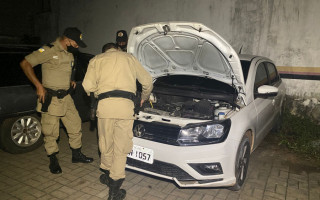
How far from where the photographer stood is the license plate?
297 centimetres

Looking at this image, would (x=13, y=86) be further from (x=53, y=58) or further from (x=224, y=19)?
(x=224, y=19)

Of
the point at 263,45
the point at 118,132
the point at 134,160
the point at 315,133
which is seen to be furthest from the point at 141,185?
the point at 263,45

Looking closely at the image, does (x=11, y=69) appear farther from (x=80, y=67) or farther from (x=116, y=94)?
(x=116, y=94)

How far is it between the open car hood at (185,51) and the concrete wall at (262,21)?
11.3 feet

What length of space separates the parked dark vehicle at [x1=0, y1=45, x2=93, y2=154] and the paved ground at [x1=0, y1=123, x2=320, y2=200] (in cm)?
22

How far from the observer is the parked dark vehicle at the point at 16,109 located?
152 inches

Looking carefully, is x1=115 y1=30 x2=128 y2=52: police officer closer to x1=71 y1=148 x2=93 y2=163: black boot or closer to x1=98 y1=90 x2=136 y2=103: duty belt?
x1=98 y1=90 x2=136 y2=103: duty belt

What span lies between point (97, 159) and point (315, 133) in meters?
4.42

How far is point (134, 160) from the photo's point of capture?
124 inches

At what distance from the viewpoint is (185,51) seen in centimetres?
359

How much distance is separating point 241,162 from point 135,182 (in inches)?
56.2

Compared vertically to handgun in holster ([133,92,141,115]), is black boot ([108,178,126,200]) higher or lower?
lower

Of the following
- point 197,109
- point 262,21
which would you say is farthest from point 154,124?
point 262,21

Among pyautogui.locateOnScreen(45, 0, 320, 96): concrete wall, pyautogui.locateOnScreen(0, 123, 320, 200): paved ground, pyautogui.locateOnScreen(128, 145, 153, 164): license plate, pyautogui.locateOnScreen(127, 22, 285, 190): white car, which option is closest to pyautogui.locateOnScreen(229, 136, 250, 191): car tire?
pyautogui.locateOnScreen(127, 22, 285, 190): white car
